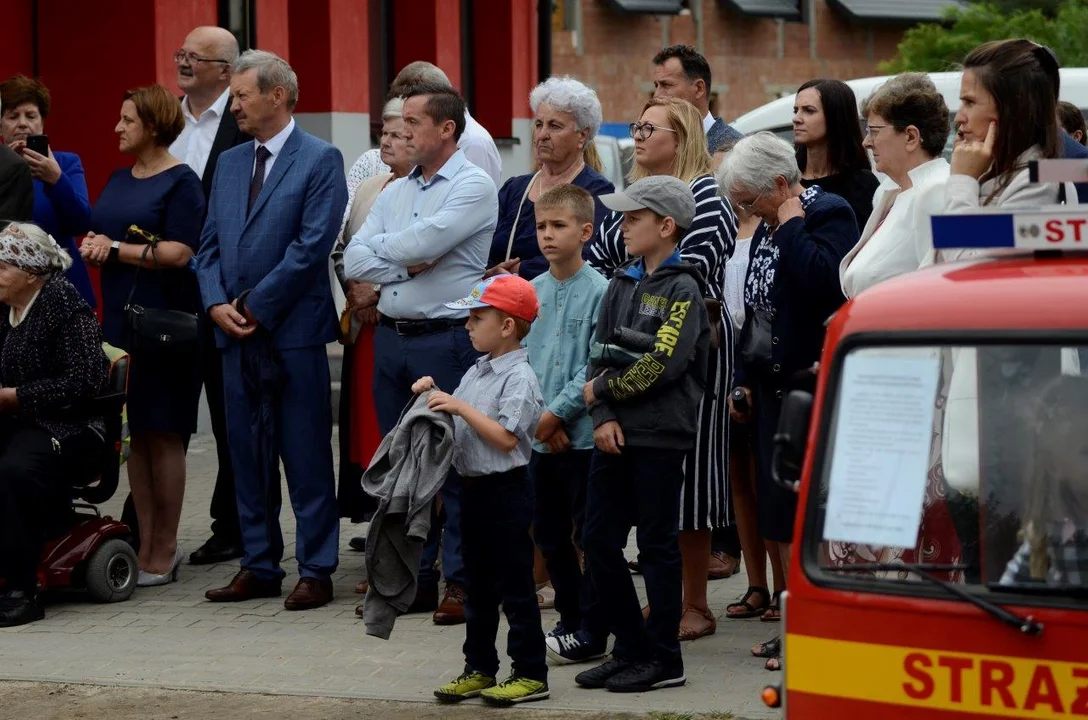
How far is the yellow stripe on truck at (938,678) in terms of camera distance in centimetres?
384

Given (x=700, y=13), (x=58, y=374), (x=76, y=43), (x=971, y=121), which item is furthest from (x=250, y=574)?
(x=700, y=13)

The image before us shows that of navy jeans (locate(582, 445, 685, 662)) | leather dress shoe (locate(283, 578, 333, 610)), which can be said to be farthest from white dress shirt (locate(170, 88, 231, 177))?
navy jeans (locate(582, 445, 685, 662))

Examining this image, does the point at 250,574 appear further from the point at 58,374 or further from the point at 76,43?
the point at 76,43

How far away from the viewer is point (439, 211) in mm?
7840

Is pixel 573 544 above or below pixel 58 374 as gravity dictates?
below

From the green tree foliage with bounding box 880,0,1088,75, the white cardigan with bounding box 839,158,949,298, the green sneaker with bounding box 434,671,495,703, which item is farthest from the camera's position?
the green tree foliage with bounding box 880,0,1088,75

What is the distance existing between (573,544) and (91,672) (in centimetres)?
192

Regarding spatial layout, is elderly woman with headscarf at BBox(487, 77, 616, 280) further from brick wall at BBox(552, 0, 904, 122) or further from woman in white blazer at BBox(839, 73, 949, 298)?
brick wall at BBox(552, 0, 904, 122)

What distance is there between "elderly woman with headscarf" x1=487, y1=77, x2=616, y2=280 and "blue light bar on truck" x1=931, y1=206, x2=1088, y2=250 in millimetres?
3608

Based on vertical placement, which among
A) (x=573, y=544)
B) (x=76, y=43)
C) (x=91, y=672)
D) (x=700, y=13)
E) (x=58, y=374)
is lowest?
(x=91, y=672)

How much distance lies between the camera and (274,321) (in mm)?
8234

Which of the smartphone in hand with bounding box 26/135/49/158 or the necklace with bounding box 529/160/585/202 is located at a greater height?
the smartphone in hand with bounding box 26/135/49/158

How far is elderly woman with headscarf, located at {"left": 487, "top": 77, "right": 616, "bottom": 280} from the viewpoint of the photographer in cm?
795

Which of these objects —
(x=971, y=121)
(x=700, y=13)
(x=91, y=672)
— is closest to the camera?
(x=971, y=121)
